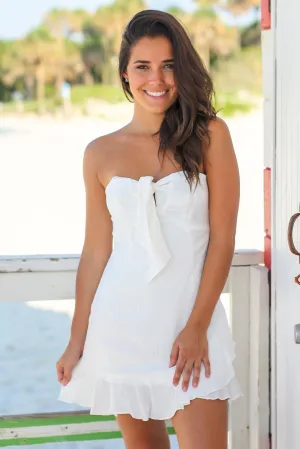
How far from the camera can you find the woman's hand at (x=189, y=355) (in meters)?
1.87

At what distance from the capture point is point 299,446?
224 centimetres

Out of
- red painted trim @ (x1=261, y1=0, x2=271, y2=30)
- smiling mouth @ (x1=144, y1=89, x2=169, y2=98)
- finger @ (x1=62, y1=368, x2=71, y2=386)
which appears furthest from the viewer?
red painted trim @ (x1=261, y1=0, x2=271, y2=30)

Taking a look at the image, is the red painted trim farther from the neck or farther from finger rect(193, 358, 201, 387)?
finger rect(193, 358, 201, 387)

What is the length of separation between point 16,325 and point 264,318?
324cm

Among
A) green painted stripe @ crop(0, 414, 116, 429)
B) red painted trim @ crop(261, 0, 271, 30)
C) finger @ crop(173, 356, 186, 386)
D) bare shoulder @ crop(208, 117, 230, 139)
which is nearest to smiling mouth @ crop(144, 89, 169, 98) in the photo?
bare shoulder @ crop(208, 117, 230, 139)

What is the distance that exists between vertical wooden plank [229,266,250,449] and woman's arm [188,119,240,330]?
0.64 metres

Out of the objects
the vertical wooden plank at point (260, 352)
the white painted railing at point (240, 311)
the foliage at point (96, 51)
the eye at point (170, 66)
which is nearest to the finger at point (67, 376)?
the white painted railing at point (240, 311)

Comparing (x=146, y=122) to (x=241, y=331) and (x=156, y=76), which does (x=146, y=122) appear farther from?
(x=241, y=331)

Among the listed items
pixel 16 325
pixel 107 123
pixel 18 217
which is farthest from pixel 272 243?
pixel 107 123

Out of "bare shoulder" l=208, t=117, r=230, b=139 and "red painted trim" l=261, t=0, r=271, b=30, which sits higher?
"red painted trim" l=261, t=0, r=271, b=30

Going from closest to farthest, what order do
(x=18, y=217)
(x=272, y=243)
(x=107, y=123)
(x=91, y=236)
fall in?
(x=91, y=236) → (x=272, y=243) → (x=18, y=217) → (x=107, y=123)

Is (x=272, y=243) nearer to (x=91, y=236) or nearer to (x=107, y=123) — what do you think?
(x=91, y=236)

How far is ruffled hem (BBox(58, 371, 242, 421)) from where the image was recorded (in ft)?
6.13

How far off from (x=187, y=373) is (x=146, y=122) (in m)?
0.68
